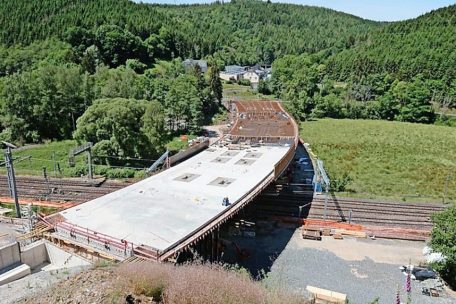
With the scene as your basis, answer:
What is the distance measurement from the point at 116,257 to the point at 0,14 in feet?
379

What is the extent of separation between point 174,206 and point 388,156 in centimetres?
3778

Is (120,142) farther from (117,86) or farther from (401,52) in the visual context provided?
(401,52)

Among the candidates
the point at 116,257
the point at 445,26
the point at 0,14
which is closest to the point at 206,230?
the point at 116,257

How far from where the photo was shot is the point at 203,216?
23312 millimetres

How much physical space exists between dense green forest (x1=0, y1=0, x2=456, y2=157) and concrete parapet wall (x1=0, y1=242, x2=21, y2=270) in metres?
19.9

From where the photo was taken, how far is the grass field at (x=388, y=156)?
39688mm

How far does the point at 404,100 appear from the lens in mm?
83812

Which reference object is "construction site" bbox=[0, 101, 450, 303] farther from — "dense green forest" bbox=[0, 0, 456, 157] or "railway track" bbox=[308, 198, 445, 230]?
"dense green forest" bbox=[0, 0, 456, 157]

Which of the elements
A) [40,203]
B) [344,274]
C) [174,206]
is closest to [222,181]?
[174,206]

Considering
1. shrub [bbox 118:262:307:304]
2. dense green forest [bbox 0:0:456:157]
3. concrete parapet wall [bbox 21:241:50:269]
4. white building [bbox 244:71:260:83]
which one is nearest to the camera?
shrub [bbox 118:262:307:304]

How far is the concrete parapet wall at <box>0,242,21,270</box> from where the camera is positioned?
779 inches

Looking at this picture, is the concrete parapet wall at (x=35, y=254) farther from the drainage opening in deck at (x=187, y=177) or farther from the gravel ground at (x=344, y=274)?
the gravel ground at (x=344, y=274)

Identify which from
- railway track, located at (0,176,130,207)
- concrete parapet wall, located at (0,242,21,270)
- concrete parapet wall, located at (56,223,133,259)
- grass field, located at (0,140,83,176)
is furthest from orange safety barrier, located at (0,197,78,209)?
concrete parapet wall, located at (0,242,21,270)

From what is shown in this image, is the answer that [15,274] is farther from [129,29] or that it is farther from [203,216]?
[129,29]
